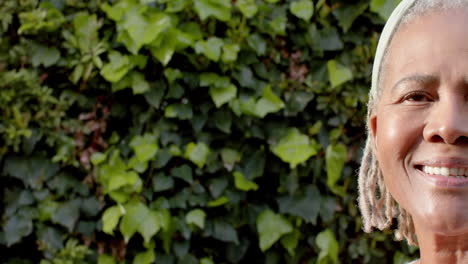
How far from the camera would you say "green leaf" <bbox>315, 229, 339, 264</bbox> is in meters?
3.19

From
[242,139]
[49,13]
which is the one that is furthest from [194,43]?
[49,13]

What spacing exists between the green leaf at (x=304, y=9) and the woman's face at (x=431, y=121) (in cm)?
183

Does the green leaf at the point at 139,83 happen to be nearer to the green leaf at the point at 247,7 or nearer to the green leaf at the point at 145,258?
the green leaf at the point at 247,7

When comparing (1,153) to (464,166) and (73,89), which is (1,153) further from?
(464,166)

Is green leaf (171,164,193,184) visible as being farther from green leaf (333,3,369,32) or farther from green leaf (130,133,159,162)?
green leaf (333,3,369,32)

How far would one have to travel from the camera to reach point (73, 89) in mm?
3277

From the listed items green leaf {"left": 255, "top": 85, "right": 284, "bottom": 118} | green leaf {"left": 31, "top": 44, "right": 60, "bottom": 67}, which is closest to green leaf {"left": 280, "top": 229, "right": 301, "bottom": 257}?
green leaf {"left": 255, "top": 85, "right": 284, "bottom": 118}

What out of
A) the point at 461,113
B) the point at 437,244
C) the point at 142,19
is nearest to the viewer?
the point at 461,113

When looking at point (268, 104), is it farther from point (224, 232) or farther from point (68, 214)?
point (68, 214)

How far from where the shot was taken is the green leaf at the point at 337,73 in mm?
3162

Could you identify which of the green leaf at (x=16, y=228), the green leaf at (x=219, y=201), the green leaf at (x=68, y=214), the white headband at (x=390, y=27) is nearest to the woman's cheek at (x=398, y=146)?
the white headband at (x=390, y=27)

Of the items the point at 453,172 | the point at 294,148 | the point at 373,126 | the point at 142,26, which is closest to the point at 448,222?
the point at 453,172

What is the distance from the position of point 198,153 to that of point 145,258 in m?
0.57

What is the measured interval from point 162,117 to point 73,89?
1.51ft
